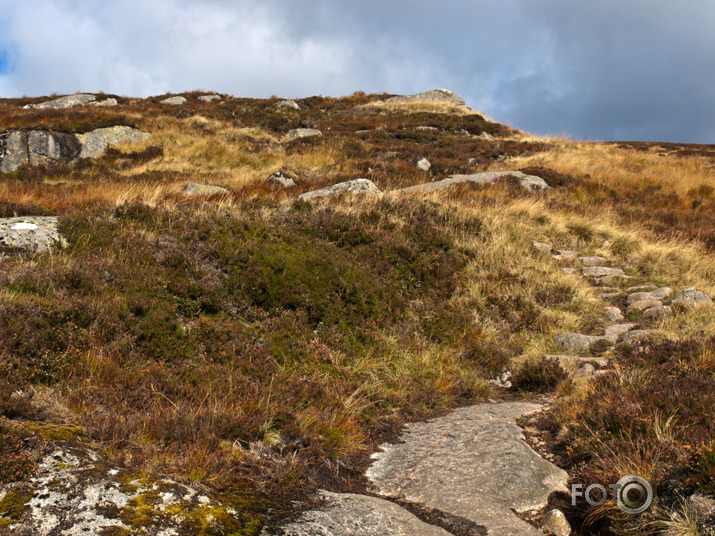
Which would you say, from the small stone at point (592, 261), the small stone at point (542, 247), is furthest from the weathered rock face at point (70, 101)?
the small stone at point (592, 261)

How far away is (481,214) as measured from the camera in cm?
1212

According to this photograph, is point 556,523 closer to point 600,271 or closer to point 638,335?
point 638,335

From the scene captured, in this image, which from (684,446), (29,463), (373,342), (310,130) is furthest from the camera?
(310,130)

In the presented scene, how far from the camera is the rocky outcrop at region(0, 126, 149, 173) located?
19.8 metres

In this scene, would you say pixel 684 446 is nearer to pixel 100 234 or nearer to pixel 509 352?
pixel 509 352

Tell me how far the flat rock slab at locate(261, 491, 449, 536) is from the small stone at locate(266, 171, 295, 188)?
13794 millimetres

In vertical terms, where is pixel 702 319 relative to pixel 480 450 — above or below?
above

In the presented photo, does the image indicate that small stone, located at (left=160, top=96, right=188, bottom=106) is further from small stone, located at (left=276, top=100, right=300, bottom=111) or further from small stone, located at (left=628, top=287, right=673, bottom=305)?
small stone, located at (left=628, top=287, right=673, bottom=305)

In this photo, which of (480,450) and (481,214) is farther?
(481,214)

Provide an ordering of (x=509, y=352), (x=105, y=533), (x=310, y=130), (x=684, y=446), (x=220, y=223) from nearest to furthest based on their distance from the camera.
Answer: (x=105, y=533)
(x=684, y=446)
(x=509, y=352)
(x=220, y=223)
(x=310, y=130)

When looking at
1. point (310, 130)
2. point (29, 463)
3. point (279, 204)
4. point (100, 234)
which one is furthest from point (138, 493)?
point (310, 130)

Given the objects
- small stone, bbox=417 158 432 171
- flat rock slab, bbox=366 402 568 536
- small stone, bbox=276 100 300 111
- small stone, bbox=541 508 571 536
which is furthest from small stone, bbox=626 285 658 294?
small stone, bbox=276 100 300 111

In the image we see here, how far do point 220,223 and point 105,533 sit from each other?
621 cm

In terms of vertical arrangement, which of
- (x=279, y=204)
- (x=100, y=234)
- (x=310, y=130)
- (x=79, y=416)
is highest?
(x=310, y=130)
